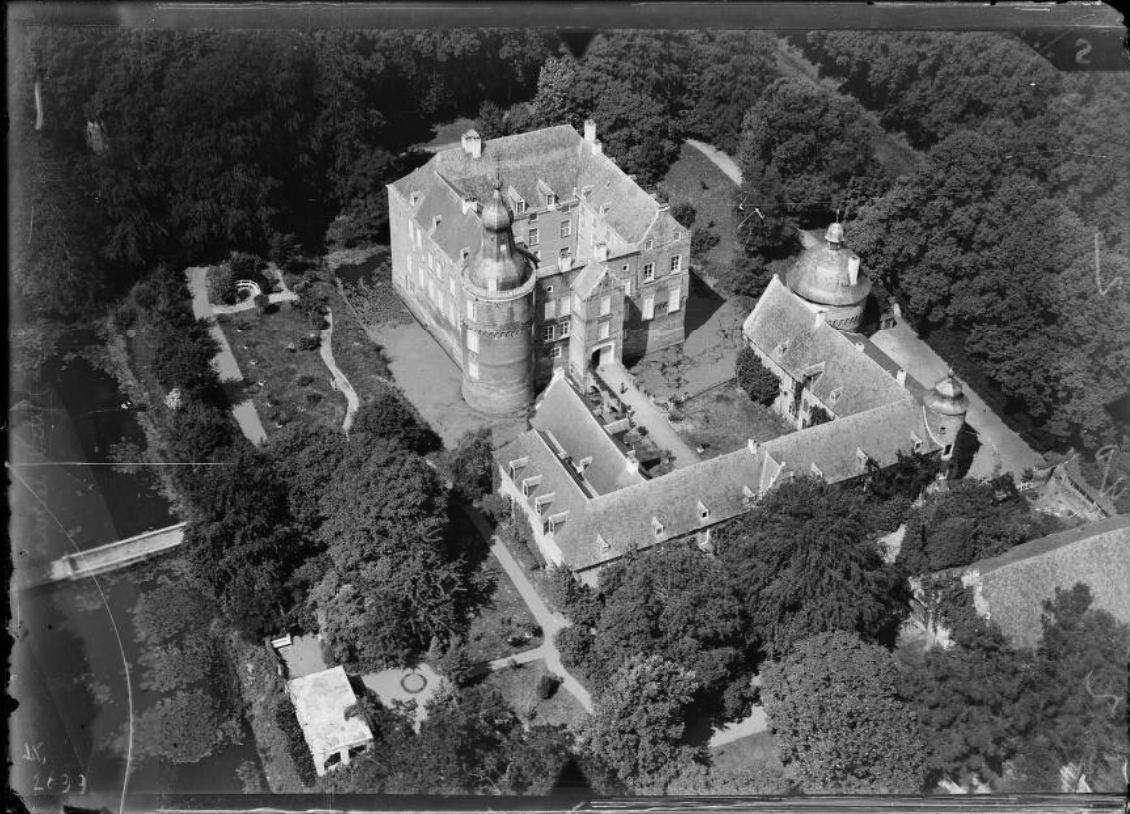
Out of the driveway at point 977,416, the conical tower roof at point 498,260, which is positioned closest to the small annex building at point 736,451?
the driveway at point 977,416

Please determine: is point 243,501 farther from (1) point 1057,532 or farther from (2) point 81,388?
(1) point 1057,532

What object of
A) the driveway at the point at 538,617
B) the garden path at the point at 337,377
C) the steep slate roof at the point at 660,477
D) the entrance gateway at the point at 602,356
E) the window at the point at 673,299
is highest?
the steep slate roof at the point at 660,477

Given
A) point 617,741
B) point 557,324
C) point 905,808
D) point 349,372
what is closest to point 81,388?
point 349,372

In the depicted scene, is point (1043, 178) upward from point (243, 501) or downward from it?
upward

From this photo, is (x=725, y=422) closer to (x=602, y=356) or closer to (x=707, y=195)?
(x=602, y=356)

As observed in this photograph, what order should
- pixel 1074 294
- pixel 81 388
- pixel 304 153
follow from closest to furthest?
pixel 1074 294
pixel 81 388
pixel 304 153

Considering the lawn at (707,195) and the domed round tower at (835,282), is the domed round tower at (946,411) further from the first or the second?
the lawn at (707,195)

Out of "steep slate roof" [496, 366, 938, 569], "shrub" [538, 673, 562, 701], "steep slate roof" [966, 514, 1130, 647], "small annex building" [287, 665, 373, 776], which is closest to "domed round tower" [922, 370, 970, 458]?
"steep slate roof" [496, 366, 938, 569]
